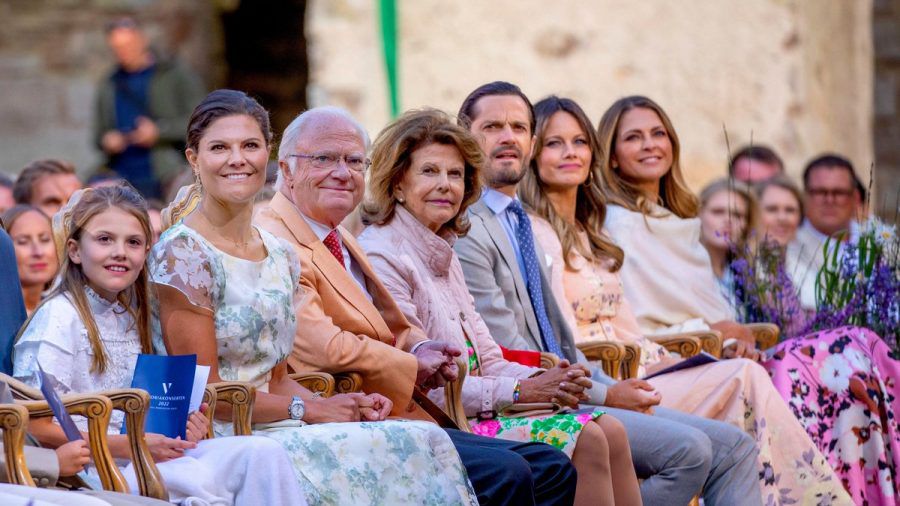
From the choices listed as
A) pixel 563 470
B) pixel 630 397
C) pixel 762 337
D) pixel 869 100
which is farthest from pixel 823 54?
pixel 563 470

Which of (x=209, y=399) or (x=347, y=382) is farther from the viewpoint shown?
(x=347, y=382)

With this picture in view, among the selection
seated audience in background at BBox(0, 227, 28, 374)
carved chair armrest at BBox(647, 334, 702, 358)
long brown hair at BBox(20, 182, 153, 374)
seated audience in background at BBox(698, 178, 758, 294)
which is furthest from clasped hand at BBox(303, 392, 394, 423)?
seated audience in background at BBox(698, 178, 758, 294)

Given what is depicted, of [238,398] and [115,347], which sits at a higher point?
[115,347]

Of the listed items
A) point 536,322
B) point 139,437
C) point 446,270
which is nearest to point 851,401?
point 536,322

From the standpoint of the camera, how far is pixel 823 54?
10.6 meters

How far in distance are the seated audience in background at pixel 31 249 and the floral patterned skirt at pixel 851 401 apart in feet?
8.65

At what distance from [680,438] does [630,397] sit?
9.2 inches

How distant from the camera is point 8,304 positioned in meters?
4.64

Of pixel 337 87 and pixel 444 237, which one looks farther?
pixel 337 87

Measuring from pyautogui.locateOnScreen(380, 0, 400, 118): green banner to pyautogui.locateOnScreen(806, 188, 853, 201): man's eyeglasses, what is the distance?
2.71 metres

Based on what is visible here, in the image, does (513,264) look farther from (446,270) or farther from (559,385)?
(559,385)

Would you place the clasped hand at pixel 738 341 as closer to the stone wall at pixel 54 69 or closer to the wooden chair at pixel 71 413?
the wooden chair at pixel 71 413

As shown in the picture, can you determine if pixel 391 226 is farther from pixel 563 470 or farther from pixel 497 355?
pixel 563 470

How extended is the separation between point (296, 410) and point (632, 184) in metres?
2.62
